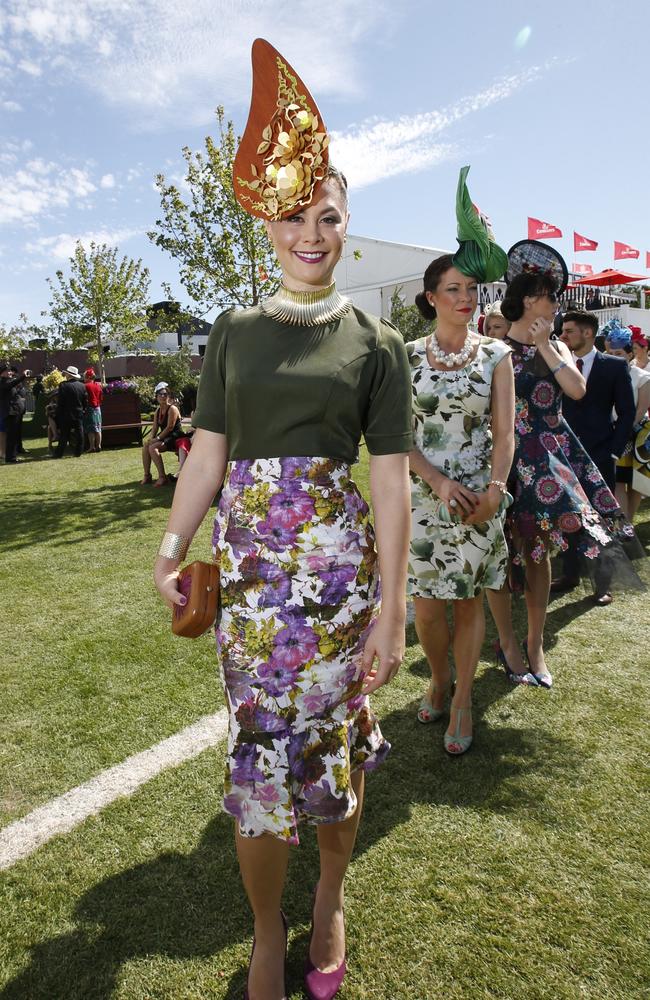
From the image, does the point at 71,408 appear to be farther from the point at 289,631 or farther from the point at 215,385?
the point at 289,631

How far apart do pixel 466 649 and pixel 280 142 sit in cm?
226

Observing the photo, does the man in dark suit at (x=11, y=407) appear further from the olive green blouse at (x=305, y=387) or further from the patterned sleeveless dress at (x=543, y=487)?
the olive green blouse at (x=305, y=387)

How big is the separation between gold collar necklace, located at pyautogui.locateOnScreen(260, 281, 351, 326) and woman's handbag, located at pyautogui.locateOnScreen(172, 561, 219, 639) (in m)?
0.70

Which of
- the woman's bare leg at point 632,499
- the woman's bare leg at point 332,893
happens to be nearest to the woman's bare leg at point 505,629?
the woman's bare leg at point 332,893

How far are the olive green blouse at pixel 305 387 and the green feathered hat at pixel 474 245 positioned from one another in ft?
4.04

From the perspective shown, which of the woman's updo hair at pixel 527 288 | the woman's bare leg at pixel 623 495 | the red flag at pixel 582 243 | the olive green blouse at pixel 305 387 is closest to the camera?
the olive green blouse at pixel 305 387

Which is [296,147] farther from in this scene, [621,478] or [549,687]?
[621,478]

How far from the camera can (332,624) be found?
1810 mm

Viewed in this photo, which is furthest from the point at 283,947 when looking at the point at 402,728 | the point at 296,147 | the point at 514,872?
A: the point at 296,147

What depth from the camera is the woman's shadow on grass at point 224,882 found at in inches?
79.8

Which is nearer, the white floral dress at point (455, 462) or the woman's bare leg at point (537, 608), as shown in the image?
the white floral dress at point (455, 462)

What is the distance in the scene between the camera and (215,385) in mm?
1862

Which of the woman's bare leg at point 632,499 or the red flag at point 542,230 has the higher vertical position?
the red flag at point 542,230

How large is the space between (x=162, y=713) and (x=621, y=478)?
4.91m
